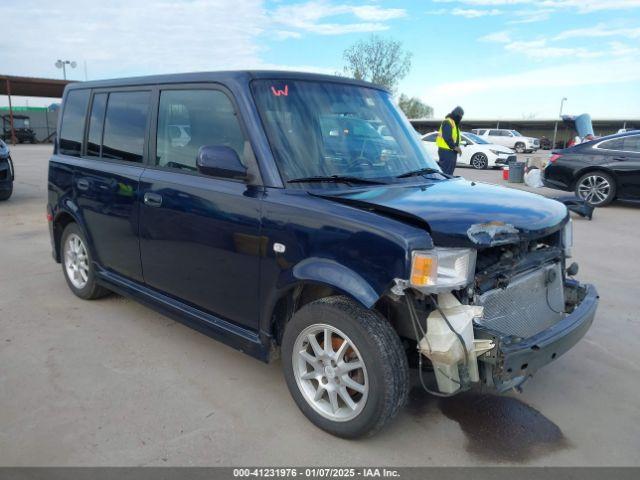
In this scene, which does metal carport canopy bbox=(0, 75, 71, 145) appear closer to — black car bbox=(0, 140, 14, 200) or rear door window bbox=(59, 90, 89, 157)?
black car bbox=(0, 140, 14, 200)

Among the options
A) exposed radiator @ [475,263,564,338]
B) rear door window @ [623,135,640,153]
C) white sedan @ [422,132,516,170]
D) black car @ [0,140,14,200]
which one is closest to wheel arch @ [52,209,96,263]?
exposed radiator @ [475,263,564,338]

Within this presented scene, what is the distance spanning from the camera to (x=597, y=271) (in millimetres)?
6070

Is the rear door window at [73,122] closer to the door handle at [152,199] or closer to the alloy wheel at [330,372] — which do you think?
the door handle at [152,199]

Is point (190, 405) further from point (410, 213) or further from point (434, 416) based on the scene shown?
point (410, 213)

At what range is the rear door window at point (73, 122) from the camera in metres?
4.61

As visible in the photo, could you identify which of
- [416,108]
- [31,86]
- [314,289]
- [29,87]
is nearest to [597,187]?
[314,289]

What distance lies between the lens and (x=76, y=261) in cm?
488

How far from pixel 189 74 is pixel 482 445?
2965mm

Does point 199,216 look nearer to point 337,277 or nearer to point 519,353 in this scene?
point 337,277

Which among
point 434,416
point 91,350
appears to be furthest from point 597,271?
point 91,350

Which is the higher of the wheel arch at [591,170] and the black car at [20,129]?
the black car at [20,129]

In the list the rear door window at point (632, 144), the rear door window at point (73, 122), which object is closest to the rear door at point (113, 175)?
the rear door window at point (73, 122)

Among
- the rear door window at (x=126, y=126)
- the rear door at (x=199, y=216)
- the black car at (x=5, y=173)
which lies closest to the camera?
the rear door at (x=199, y=216)

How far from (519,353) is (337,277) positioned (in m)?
0.96
